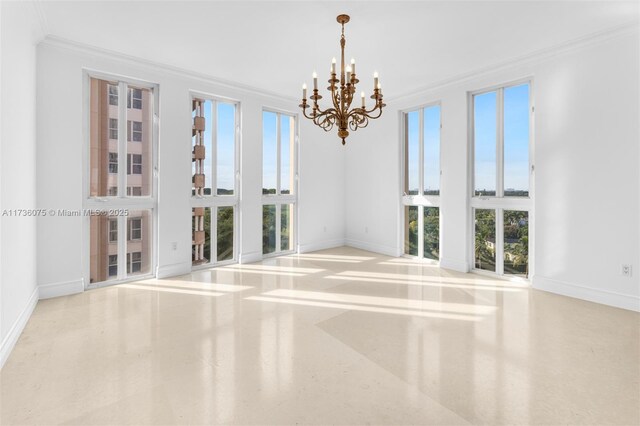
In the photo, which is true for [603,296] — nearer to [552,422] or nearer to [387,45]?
[552,422]

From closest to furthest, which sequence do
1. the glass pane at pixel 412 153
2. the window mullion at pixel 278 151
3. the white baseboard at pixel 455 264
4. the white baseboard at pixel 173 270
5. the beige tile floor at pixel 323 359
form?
the beige tile floor at pixel 323 359 → the white baseboard at pixel 173 270 → the white baseboard at pixel 455 264 → the glass pane at pixel 412 153 → the window mullion at pixel 278 151

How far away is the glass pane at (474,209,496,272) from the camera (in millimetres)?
4813

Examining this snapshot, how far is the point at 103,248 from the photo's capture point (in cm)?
428

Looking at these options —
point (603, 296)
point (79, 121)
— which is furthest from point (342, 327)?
point (79, 121)

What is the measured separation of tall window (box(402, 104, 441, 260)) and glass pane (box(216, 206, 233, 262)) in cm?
333

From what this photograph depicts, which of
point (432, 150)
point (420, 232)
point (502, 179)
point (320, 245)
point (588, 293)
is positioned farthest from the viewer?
point (320, 245)

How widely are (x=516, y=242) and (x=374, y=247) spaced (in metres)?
2.71

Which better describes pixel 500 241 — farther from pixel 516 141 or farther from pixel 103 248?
pixel 103 248

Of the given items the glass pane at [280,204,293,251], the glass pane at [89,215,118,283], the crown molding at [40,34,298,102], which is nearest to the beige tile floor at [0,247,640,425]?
the glass pane at [89,215,118,283]

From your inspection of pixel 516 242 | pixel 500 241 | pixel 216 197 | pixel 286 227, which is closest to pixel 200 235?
pixel 216 197

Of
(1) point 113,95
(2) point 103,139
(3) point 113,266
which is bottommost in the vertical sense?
(3) point 113,266

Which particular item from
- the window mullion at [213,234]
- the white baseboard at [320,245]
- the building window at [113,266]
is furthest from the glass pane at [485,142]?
the building window at [113,266]

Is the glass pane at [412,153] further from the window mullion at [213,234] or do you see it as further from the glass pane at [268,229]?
the window mullion at [213,234]

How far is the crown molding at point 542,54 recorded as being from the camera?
136 inches
